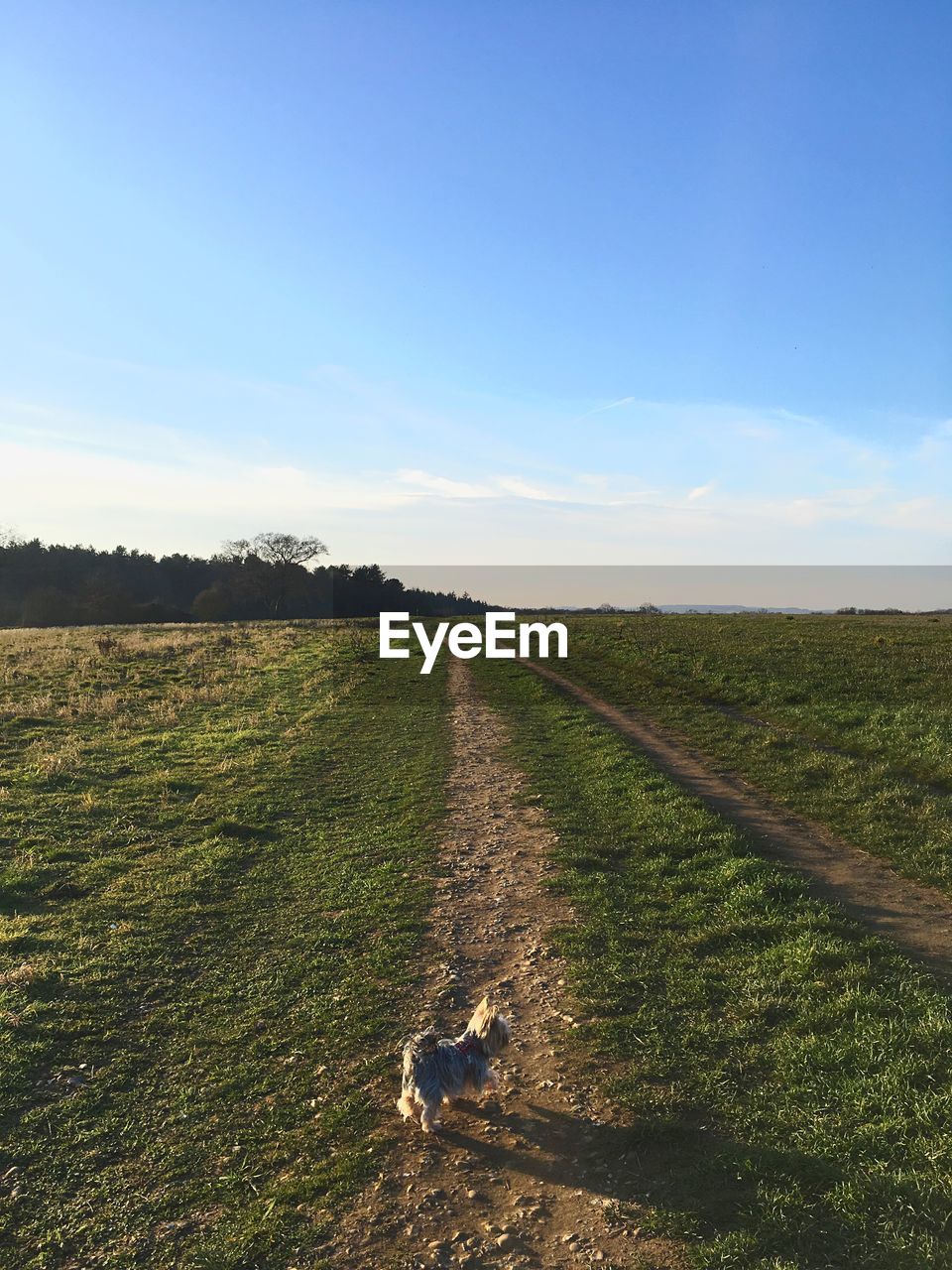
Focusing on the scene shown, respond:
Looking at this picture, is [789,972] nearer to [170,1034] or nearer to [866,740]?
[170,1034]

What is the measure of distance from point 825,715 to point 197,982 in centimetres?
1585

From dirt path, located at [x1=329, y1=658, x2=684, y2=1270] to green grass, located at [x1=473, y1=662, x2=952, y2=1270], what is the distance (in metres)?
0.23

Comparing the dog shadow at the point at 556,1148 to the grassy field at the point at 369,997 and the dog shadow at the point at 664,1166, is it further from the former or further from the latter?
the grassy field at the point at 369,997

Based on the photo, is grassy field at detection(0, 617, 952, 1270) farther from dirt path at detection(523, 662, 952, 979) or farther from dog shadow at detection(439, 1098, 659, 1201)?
dirt path at detection(523, 662, 952, 979)

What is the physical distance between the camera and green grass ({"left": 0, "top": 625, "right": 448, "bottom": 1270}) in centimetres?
468

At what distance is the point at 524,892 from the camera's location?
9.03m

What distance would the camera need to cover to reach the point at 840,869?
925 centimetres

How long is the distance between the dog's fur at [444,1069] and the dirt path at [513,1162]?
0.24 meters

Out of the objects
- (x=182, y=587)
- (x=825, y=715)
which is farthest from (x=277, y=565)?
(x=825, y=715)

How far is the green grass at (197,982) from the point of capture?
4.68 metres

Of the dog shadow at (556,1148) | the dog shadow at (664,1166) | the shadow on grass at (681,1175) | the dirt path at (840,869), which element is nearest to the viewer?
the shadow on grass at (681,1175)

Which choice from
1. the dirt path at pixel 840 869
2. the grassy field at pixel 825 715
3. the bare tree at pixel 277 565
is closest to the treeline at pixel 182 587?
the bare tree at pixel 277 565

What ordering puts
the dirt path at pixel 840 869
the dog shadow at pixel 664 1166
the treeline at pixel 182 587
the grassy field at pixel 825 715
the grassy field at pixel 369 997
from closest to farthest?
the dog shadow at pixel 664 1166, the grassy field at pixel 369 997, the dirt path at pixel 840 869, the grassy field at pixel 825 715, the treeline at pixel 182 587

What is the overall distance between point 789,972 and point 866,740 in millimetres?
10445
